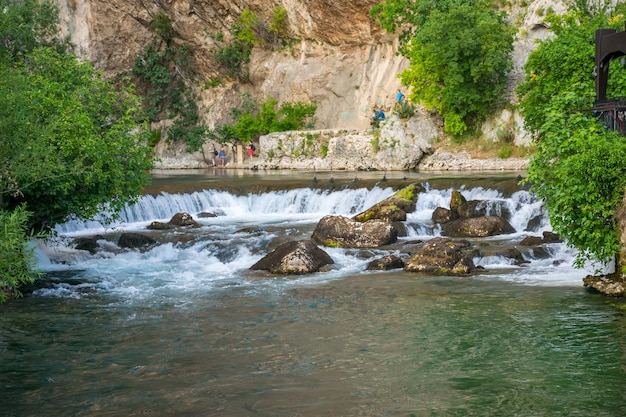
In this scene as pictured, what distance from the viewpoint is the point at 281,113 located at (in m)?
58.0

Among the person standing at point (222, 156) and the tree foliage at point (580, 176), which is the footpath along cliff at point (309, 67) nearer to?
the person standing at point (222, 156)

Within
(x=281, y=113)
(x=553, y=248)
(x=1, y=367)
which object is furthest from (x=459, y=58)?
(x=1, y=367)

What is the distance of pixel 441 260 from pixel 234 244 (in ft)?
21.7

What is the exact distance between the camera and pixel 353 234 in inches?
912

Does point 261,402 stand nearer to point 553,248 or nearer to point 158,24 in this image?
point 553,248

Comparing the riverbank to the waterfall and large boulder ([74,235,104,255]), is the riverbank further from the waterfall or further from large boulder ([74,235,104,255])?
large boulder ([74,235,104,255])

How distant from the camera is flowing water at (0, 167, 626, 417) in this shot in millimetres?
10609

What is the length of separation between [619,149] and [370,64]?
41211 millimetres

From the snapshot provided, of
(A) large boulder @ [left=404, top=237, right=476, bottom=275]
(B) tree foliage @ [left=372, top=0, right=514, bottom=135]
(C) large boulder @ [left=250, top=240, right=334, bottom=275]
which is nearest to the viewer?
(A) large boulder @ [left=404, top=237, right=476, bottom=275]

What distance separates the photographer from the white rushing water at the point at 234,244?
62.1ft

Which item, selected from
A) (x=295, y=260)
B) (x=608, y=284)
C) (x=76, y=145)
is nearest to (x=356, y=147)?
(x=295, y=260)

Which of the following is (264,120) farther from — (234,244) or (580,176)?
(580,176)

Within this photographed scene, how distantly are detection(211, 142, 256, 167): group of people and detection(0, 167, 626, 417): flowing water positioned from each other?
3434cm

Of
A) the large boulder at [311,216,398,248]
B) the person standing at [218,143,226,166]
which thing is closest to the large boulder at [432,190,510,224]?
the large boulder at [311,216,398,248]
